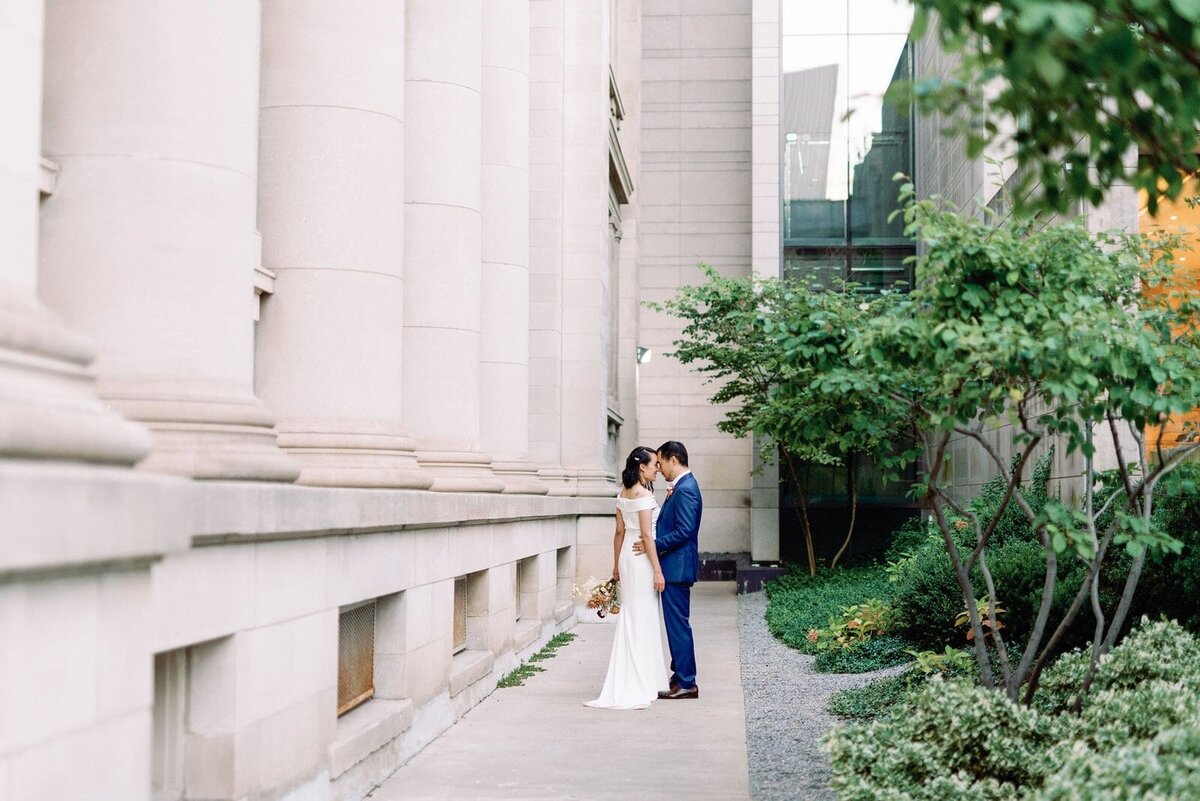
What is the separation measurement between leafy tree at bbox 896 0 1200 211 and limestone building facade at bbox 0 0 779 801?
2909 mm

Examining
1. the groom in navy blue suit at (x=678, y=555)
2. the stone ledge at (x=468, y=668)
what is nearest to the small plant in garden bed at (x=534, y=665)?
the stone ledge at (x=468, y=668)

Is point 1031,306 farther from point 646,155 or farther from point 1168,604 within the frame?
point 646,155

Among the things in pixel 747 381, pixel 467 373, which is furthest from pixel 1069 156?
pixel 747 381

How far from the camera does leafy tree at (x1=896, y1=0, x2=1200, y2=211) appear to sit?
3.63 m

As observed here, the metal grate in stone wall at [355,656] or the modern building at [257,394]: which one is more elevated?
the modern building at [257,394]

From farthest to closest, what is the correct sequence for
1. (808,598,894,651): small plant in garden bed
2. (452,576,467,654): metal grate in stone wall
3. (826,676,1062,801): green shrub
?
(808,598,894,651): small plant in garden bed → (452,576,467,654): metal grate in stone wall → (826,676,1062,801): green shrub

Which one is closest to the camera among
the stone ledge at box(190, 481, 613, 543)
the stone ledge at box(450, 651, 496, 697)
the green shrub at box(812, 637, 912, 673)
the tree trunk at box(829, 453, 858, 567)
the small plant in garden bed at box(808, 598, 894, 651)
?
the stone ledge at box(190, 481, 613, 543)

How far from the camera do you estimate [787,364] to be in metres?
10.2

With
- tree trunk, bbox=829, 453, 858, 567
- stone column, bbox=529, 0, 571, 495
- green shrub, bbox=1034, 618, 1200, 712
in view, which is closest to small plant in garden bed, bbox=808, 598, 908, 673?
green shrub, bbox=1034, 618, 1200, 712

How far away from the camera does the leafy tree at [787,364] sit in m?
9.45

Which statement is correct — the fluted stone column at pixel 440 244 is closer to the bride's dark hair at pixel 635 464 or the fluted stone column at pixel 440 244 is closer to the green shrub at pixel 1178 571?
the bride's dark hair at pixel 635 464

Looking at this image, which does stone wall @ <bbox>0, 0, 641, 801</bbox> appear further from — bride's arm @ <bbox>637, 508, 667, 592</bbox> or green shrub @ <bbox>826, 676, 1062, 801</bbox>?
green shrub @ <bbox>826, 676, 1062, 801</bbox>

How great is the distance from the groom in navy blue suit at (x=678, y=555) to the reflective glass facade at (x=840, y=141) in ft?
62.7

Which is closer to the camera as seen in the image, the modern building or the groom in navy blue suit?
the modern building
